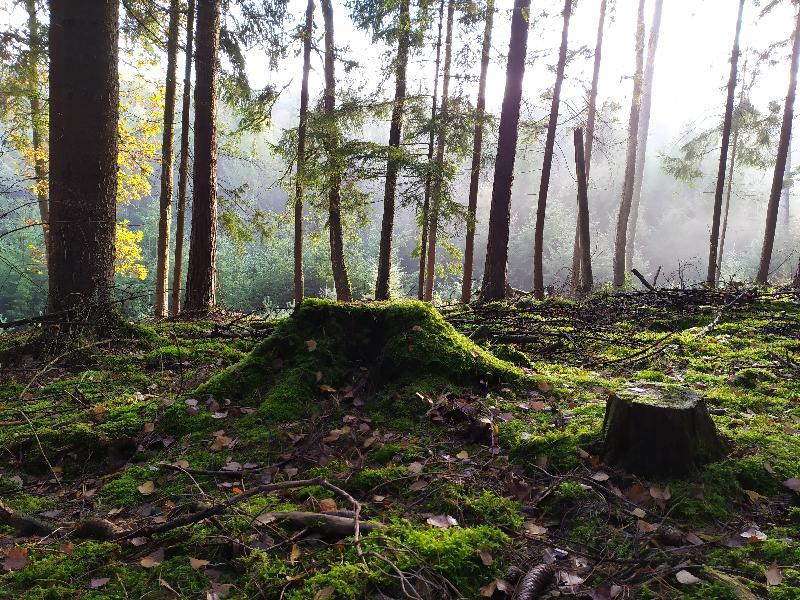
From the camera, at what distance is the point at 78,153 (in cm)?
509

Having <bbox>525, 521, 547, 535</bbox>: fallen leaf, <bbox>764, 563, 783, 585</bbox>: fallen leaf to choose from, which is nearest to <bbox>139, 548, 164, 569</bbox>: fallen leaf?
<bbox>525, 521, 547, 535</bbox>: fallen leaf

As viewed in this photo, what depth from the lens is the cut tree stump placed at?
2475mm

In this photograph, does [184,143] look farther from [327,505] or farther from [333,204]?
[327,505]

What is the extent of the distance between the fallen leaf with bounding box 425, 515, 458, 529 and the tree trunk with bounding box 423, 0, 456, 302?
8.42m

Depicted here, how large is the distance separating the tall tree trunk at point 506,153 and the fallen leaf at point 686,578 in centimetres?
800

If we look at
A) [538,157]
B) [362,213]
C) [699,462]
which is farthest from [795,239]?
[699,462]

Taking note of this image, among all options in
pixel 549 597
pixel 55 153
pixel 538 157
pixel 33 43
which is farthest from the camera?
pixel 538 157

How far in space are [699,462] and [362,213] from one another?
11575 millimetres

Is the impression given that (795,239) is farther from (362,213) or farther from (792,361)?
(792,361)

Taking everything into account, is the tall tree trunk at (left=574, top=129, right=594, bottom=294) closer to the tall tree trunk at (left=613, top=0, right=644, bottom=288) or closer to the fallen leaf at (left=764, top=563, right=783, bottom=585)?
the tall tree trunk at (left=613, top=0, right=644, bottom=288)

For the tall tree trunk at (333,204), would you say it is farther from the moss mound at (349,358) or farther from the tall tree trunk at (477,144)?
the moss mound at (349,358)

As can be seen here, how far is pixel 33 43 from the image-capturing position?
11.1 meters

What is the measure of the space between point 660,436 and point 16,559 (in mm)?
2890

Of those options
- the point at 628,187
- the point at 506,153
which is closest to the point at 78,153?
the point at 506,153
